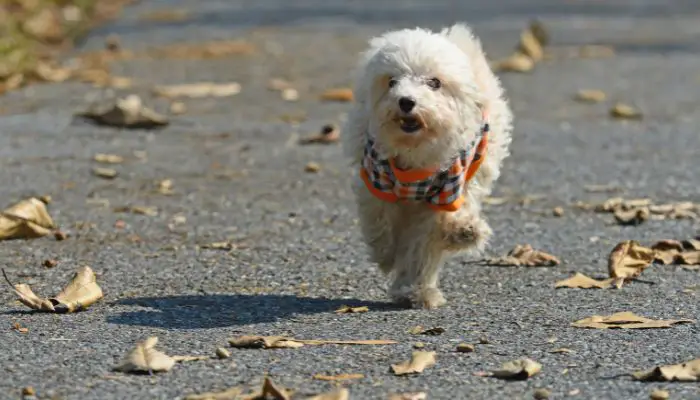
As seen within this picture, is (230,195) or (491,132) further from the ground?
(491,132)

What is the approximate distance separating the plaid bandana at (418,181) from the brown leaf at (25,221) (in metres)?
2.22

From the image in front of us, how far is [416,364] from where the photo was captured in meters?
5.83

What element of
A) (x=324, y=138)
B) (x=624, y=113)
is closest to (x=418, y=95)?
(x=324, y=138)

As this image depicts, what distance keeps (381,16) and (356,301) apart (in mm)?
15450

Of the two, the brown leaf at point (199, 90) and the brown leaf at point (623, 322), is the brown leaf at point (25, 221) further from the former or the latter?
the brown leaf at point (199, 90)

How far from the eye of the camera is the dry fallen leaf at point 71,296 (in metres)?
6.79

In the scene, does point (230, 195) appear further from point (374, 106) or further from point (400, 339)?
point (400, 339)

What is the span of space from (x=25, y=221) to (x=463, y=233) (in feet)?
8.82

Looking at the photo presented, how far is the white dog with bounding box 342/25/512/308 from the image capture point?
694cm

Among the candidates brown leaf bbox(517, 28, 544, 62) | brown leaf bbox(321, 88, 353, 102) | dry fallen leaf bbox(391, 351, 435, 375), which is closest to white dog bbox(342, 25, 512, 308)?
dry fallen leaf bbox(391, 351, 435, 375)

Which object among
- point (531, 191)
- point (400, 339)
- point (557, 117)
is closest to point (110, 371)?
point (400, 339)

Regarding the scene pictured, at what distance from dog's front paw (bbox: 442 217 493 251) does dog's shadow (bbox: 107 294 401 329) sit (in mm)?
414

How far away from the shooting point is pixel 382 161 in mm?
7234

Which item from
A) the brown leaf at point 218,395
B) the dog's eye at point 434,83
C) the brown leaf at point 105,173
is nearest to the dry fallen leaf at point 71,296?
the brown leaf at point 218,395
